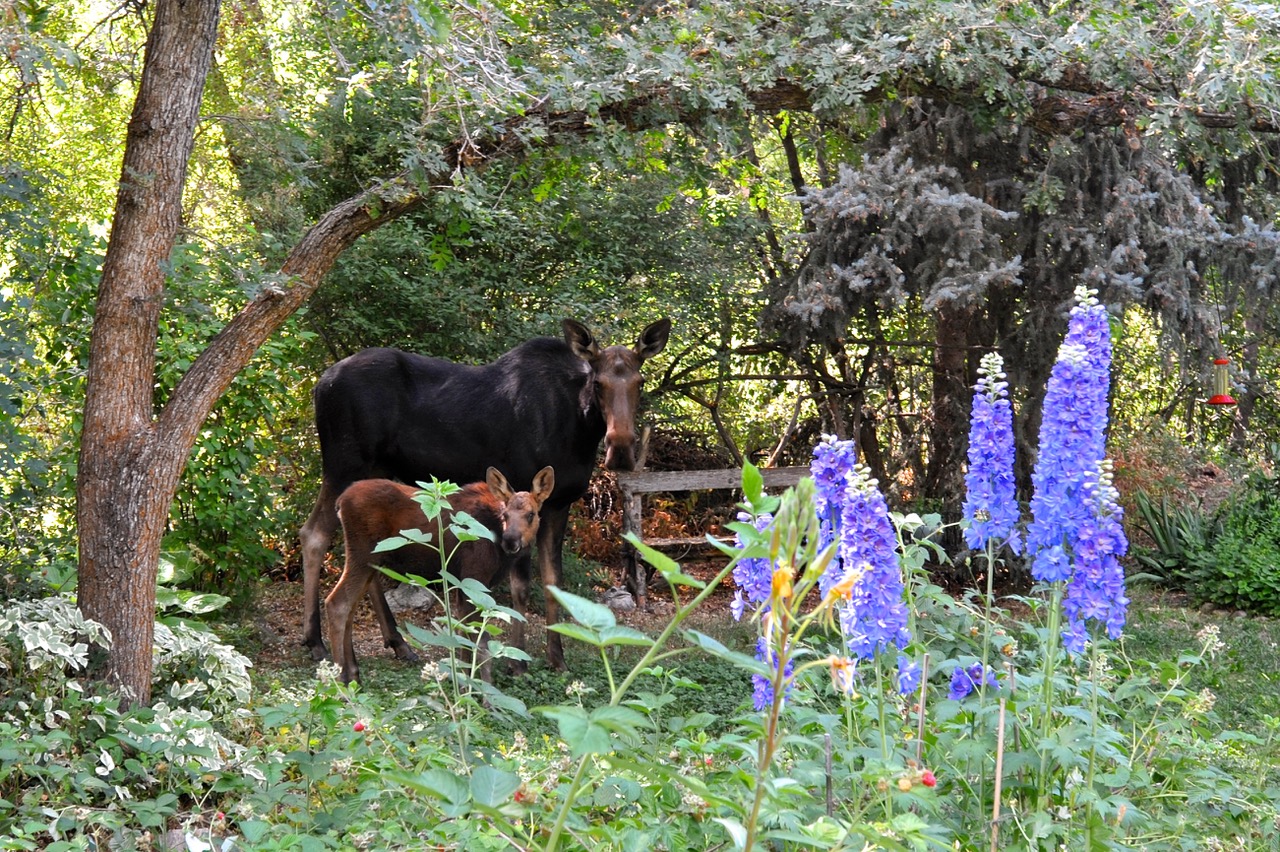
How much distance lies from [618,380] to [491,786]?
588 centimetres

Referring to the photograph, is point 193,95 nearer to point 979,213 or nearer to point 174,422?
point 174,422

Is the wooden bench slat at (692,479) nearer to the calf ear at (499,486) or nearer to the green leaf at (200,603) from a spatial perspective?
the calf ear at (499,486)

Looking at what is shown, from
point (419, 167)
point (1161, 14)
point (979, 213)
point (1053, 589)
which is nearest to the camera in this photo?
point (1053, 589)

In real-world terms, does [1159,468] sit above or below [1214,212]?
below

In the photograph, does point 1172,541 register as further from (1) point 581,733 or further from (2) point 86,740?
(1) point 581,733

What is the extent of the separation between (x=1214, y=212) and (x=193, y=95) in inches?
289

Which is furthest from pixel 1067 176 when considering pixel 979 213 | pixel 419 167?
pixel 419 167

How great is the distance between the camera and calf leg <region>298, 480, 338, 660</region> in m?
8.31

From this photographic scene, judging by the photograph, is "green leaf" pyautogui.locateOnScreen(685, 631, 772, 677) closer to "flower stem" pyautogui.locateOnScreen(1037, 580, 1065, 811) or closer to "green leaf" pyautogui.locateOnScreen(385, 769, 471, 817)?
"green leaf" pyautogui.locateOnScreen(385, 769, 471, 817)

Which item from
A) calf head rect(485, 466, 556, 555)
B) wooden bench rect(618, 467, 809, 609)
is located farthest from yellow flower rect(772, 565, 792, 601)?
wooden bench rect(618, 467, 809, 609)

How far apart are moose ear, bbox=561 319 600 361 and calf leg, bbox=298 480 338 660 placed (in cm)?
197

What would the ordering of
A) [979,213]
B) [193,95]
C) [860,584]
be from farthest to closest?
[979,213]
[193,95]
[860,584]

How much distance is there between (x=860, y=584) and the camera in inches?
104

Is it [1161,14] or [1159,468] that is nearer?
[1161,14]
